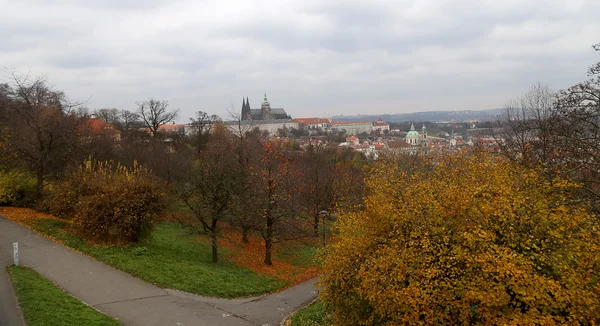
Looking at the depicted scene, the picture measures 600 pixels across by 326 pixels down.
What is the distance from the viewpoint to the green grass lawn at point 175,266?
13.8m

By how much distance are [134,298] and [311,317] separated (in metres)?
5.47

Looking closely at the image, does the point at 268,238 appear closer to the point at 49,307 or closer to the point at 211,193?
the point at 211,193

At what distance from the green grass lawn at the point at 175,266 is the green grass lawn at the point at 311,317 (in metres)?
2.87

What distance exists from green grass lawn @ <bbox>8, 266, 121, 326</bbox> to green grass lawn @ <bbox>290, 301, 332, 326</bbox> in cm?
498

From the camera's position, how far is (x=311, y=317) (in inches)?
465

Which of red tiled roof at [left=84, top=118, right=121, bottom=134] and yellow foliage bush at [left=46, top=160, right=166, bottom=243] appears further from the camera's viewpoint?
red tiled roof at [left=84, top=118, right=121, bottom=134]

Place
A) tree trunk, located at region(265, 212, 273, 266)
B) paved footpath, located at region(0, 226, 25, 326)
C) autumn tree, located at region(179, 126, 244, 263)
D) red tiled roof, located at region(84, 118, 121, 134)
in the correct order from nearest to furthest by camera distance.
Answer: paved footpath, located at region(0, 226, 25, 326), autumn tree, located at region(179, 126, 244, 263), tree trunk, located at region(265, 212, 273, 266), red tiled roof, located at region(84, 118, 121, 134)

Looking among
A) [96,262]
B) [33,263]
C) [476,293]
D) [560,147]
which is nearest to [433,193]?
[476,293]

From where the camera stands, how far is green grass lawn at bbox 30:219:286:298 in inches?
542

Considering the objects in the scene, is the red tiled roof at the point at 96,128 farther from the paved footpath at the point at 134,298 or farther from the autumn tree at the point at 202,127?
the paved footpath at the point at 134,298

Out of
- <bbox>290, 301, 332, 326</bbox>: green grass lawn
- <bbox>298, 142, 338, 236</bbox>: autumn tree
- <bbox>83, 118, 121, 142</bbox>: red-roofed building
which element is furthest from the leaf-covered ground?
<bbox>83, 118, 121, 142</bbox>: red-roofed building

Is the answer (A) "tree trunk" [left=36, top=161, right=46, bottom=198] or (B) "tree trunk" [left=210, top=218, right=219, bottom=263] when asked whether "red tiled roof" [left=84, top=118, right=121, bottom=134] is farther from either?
(B) "tree trunk" [left=210, top=218, right=219, bottom=263]

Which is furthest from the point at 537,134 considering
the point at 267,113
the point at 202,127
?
the point at 267,113

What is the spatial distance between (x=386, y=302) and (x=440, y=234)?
189 cm
